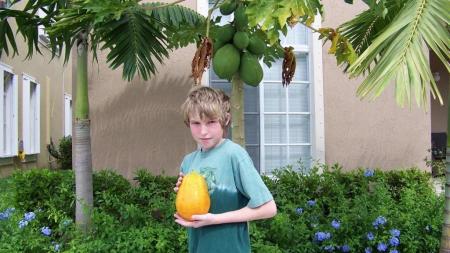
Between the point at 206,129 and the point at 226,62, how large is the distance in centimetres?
134

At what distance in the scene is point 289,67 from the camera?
3547 mm

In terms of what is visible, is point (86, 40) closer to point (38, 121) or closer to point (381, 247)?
point (381, 247)

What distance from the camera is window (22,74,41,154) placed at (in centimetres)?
1265

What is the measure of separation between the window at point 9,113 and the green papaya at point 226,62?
30.7 ft

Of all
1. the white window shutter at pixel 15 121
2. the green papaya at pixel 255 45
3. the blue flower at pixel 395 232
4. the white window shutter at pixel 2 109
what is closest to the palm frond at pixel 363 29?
the green papaya at pixel 255 45

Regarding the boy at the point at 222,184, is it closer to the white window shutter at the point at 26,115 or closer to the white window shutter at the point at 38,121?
→ the white window shutter at the point at 26,115

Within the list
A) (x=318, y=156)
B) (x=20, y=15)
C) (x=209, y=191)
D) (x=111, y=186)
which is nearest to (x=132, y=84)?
(x=111, y=186)

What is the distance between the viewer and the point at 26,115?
12797mm

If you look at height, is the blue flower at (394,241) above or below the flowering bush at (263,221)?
below

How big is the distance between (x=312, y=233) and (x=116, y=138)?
104 inches

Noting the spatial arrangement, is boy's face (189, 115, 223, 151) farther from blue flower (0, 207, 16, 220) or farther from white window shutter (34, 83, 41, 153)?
white window shutter (34, 83, 41, 153)

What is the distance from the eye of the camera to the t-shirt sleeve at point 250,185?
1.78 m

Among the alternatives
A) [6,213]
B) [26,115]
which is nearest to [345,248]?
[6,213]

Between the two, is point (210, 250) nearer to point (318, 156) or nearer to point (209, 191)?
point (209, 191)
